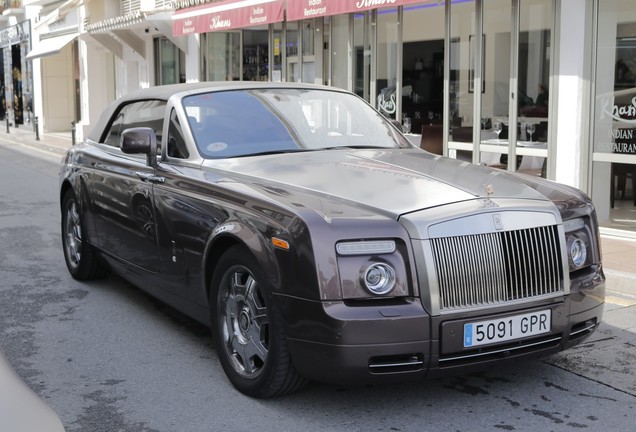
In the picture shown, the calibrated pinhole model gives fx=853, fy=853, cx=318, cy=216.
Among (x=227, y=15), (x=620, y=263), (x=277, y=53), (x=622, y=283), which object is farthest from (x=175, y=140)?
(x=277, y=53)

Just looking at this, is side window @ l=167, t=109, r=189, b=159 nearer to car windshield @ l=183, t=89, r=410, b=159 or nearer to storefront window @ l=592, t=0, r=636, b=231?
car windshield @ l=183, t=89, r=410, b=159

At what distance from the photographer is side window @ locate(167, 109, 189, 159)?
549 cm

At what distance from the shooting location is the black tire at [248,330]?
422cm

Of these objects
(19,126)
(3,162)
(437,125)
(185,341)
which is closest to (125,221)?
(185,341)

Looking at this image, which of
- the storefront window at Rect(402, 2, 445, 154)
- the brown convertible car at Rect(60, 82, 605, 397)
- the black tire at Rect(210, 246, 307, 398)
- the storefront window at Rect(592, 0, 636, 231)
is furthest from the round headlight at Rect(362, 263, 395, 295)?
the storefront window at Rect(402, 2, 445, 154)

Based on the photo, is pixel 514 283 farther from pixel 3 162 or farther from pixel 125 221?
pixel 3 162

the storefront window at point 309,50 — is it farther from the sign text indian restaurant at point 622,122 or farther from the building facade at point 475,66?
the sign text indian restaurant at point 622,122

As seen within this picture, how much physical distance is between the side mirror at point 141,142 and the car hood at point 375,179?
0.55 meters

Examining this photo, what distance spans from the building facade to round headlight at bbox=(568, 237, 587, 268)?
5479 millimetres

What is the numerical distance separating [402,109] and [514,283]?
32.8ft

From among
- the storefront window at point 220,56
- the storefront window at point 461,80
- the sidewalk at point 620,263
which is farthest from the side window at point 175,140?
the storefront window at point 220,56

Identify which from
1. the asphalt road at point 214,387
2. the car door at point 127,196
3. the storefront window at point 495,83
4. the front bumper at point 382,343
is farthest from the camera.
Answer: the storefront window at point 495,83

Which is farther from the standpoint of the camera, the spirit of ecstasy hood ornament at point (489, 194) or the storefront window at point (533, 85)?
the storefront window at point (533, 85)

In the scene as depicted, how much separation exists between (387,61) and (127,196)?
8835mm
